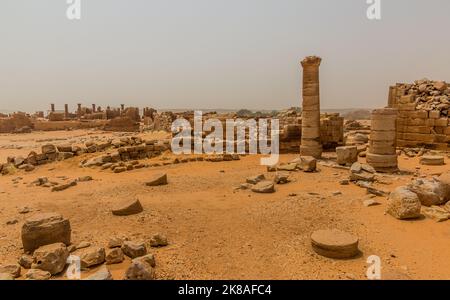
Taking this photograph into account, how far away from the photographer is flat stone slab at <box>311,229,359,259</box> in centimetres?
527

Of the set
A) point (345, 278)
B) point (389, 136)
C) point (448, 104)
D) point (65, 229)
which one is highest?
point (448, 104)

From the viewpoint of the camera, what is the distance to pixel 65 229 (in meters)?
5.93

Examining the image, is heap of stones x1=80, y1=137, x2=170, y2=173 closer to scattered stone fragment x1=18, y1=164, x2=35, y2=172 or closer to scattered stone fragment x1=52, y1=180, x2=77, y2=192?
scattered stone fragment x1=18, y1=164, x2=35, y2=172

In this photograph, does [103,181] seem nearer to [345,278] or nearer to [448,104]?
[345,278]

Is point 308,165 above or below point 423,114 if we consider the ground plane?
below

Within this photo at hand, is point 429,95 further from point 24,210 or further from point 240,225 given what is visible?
point 24,210

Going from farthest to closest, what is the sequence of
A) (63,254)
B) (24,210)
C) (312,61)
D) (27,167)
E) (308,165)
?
(312,61) < (27,167) < (308,165) < (24,210) < (63,254)

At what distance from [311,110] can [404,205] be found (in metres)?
8.74

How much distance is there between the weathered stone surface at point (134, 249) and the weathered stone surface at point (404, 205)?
507 centimetres

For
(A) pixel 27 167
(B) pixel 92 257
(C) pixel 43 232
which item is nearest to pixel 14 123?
(A) pixel 27 167

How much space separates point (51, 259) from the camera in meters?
5.01

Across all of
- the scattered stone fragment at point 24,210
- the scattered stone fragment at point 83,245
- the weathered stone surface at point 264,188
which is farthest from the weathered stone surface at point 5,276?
the weathered stone surface at point 264,188
